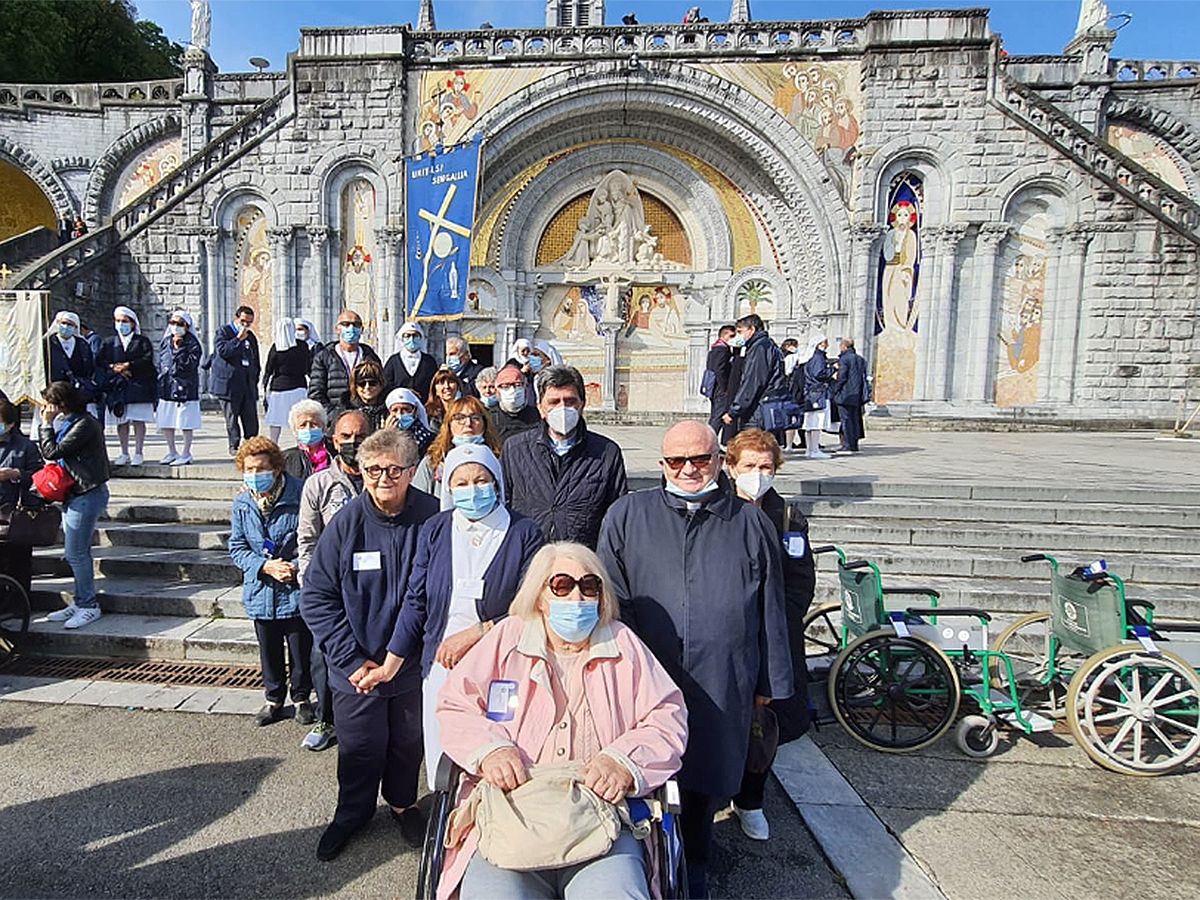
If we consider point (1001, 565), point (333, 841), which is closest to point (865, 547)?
point (1001, 565)

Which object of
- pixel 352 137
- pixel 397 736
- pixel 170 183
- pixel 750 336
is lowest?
pixel 397 736

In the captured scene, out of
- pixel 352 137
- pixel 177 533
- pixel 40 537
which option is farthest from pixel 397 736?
pixel 352 137

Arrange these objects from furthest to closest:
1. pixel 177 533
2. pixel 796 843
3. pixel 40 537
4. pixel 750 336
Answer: pixel 750 336
pixel 177 533
pixel 40 537
pixel 796 843

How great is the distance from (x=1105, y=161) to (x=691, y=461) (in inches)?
829

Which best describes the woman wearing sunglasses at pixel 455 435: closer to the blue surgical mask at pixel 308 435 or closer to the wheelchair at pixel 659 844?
the blue surgical mask at pixel 308 435

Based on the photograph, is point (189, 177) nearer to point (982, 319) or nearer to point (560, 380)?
point (560, 380)

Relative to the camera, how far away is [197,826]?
126 inches

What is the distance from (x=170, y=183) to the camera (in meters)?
18.7

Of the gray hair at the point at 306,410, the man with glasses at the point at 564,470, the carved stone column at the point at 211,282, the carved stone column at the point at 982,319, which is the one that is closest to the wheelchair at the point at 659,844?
the man with glasses at the point at 564,470

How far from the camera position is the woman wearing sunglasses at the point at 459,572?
301 centimetres

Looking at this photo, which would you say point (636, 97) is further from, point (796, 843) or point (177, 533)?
point (796, 843)

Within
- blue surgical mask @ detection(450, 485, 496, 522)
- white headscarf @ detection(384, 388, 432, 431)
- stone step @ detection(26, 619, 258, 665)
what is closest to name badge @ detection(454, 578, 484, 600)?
blue surgical mask @ detection(450, 485, 496, 522)

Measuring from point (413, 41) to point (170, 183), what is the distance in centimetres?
792

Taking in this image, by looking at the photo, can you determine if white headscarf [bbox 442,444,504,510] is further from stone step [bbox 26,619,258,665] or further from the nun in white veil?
the nun in white veil
